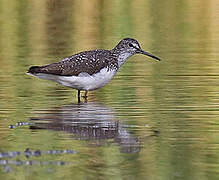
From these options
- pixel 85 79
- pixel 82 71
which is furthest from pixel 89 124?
pixel 82 71

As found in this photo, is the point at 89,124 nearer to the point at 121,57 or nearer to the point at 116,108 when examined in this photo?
the point at 116,108

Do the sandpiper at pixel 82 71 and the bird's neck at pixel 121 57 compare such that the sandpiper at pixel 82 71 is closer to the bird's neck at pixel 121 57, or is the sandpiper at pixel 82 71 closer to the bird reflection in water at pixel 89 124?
the bird's neck at pixel 121 57

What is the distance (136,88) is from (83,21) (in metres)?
11.7

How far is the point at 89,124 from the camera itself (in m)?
10.8

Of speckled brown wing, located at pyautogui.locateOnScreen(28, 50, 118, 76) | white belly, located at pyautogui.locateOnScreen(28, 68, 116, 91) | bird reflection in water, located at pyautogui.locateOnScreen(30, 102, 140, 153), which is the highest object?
speckled brown wing, located at pyautogui.locateOnScreen(28, 50, 118, 76)

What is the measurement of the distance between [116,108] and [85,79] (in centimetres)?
129

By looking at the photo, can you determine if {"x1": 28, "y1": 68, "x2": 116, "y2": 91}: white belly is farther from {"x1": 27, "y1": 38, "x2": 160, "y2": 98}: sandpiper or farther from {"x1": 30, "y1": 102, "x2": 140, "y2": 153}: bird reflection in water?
{"x1": 30, "y1": 102, "x2": 140, "y2": 153}: bird reflection in water

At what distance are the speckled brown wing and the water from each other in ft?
1.41

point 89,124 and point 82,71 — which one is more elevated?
point 82,71

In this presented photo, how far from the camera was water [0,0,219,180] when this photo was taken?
8.51 meters

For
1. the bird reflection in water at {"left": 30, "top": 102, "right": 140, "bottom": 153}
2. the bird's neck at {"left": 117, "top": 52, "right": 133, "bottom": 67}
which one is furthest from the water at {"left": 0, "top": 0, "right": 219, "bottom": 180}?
the bird's neck at {"left": 117, "top": 52, "right": 133, "bottom": 67}

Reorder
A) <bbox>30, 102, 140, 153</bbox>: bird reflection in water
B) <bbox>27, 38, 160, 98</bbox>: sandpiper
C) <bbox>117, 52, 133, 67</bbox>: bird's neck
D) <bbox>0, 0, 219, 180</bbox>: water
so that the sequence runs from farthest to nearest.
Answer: <bbox>117, 52, 133, 67</bbox>: bird's neck
<bbox>27, 38, 160, 98</bbox>: sandpiper
<bbox>30, 102, 140, 153</bbox>: bird reflection in water
<bbox>0, 0, 219, 180</bbox>: water

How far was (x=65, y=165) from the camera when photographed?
8438 millimetres

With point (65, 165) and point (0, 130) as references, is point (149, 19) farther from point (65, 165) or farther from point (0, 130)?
point (65, 165)
